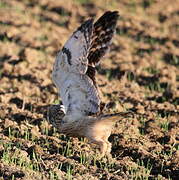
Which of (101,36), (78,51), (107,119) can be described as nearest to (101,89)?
(101,36)

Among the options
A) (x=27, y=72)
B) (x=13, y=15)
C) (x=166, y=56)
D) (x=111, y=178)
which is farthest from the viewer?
(x=13, y=15)

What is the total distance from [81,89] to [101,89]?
2106 millimetres

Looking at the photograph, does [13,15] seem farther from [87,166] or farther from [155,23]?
[87,166]

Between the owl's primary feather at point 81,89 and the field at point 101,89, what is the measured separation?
231mm

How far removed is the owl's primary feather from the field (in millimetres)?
231

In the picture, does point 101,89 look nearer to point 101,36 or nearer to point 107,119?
point 101,36

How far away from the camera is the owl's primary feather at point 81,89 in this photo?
22.3ft

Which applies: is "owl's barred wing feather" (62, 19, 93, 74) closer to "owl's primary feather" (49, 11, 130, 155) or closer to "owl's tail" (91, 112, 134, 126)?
"owl's primary feather" (49, 11, 130, 155)

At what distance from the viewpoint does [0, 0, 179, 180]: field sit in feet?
21.5

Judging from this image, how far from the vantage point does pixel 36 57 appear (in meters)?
10.0

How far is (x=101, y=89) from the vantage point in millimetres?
9016

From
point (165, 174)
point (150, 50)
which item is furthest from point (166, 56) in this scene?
point (165, 174)

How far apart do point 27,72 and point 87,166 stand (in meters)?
3.28

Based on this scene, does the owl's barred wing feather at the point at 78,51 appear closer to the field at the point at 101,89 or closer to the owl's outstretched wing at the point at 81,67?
the owl's outstretched wing at the point at 81,67
